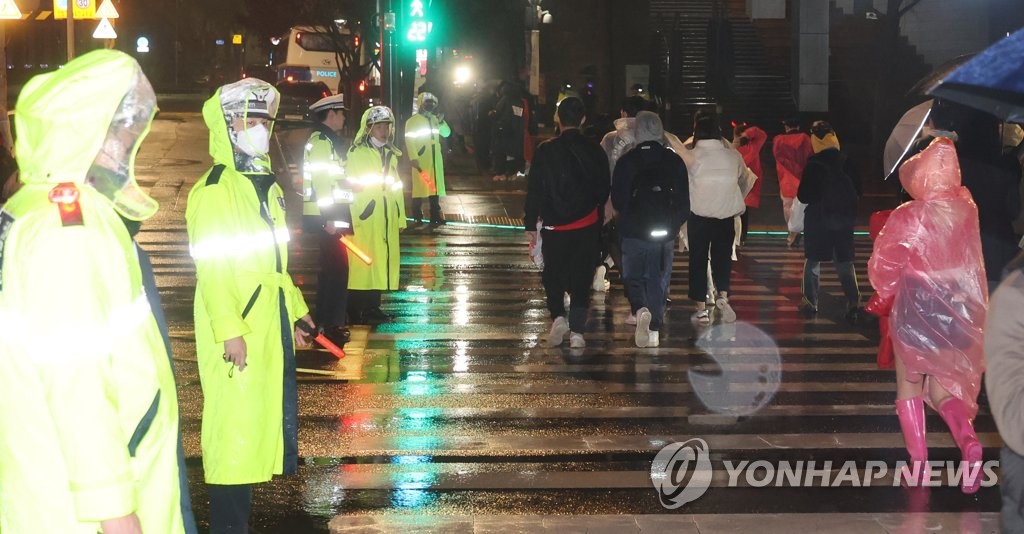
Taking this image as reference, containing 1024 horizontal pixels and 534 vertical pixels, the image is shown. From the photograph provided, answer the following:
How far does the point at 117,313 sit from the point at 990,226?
6.80m

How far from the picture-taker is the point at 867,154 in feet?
99.5

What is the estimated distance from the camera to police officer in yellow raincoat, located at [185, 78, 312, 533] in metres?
5.09

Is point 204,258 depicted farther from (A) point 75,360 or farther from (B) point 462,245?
(B) point 462,245

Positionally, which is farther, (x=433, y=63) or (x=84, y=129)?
(x=433, y=63)

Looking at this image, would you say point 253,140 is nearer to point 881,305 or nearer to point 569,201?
point 881,305

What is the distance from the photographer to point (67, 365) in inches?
118

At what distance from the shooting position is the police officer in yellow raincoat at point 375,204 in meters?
10.8

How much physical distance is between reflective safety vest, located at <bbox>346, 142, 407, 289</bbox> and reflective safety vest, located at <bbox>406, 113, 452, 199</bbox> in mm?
6927

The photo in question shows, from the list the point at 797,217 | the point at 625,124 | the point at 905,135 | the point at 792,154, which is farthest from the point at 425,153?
the point at 905,135

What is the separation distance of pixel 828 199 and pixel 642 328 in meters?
2.20

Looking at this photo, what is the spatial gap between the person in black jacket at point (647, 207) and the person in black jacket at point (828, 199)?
153cm

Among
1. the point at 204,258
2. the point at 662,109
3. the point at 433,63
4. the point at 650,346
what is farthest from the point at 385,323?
the point at 433,63

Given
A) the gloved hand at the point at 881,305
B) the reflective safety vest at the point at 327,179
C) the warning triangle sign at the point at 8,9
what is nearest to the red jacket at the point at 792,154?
the reflective safety vest at the point at 327,179

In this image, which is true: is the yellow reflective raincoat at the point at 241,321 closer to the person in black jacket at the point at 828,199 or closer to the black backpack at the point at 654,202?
the black backpack at the point at 654,202
